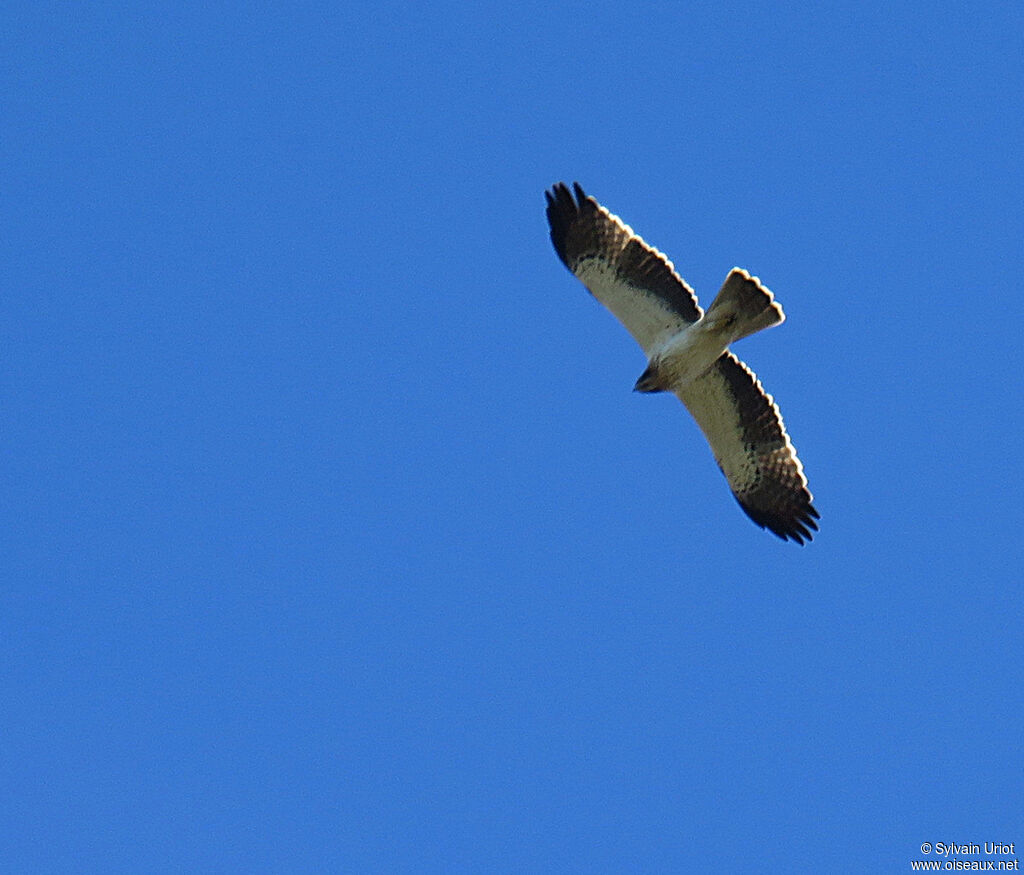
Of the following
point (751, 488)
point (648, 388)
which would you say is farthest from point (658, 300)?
point (751, 488)

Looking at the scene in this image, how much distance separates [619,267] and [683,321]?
69 centimetres

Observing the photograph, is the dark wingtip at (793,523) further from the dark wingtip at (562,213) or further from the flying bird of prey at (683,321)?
the dark wingtip at (562,213)

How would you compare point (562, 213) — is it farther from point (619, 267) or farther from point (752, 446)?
point (752, 446)

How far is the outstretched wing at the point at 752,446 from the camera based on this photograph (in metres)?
10.6

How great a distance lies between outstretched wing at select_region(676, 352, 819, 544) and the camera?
10.6 m

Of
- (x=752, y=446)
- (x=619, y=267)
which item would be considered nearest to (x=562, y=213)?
(x=619, y=267)

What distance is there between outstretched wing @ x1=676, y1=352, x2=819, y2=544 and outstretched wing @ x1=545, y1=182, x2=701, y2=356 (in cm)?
66

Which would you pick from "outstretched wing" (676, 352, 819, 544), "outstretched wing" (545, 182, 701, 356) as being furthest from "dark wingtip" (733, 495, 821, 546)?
"outstretched wing" (545, 182, 701, 356)

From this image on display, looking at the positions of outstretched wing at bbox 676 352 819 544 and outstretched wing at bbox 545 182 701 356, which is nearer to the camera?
outstretched wing at bbox 545 182 701 356

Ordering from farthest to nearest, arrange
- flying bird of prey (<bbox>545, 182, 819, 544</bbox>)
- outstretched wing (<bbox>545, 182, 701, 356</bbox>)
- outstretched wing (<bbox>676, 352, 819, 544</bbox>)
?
outstretched wing (<bbox>676, 352, 819, 544</bbox>) < outstretched wing (<bbox>545, 182, 701, 356</bbox>) < flying bird of prey (<bbox>545, 182, 819, 544</bbox>)

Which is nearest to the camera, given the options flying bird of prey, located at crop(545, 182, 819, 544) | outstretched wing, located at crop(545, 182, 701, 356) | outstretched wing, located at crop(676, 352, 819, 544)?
flying bird of prey, located at crop(545, 182, 819, 544)

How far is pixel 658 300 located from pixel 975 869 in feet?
17.2

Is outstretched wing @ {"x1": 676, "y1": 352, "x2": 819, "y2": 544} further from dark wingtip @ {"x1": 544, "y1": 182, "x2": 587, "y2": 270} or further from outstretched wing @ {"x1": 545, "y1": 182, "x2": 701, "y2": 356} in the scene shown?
dark wingtip @ {"x1": 544, "y1": 182, "x2": 587, "y2": 270}

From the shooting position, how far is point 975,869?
984 cm
